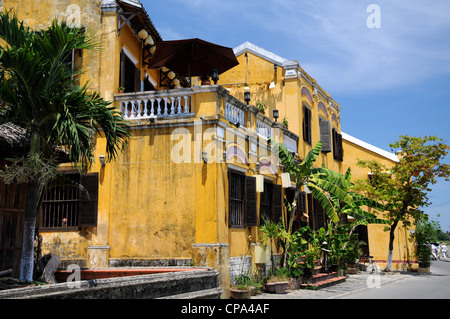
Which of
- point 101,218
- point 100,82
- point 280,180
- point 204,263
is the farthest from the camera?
point 280,180

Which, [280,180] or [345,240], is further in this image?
[345,240]

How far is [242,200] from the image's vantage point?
1326 cm

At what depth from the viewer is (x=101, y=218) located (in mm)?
12336

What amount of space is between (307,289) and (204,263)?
451cm

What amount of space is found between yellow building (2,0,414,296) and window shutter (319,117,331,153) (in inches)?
305

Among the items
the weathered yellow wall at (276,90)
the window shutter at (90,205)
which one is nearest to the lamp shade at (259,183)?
the window shutter at (90,205)

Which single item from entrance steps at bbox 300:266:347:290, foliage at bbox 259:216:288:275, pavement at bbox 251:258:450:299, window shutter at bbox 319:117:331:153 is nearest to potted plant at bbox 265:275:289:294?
pavement at bbox 251:258:450:299

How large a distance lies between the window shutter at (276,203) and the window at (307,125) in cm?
459

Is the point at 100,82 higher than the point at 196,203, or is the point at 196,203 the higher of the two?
the point at 100,82

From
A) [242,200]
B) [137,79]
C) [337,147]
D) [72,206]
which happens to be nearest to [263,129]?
[242,200]

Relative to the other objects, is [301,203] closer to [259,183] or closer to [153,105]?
[259,183]
